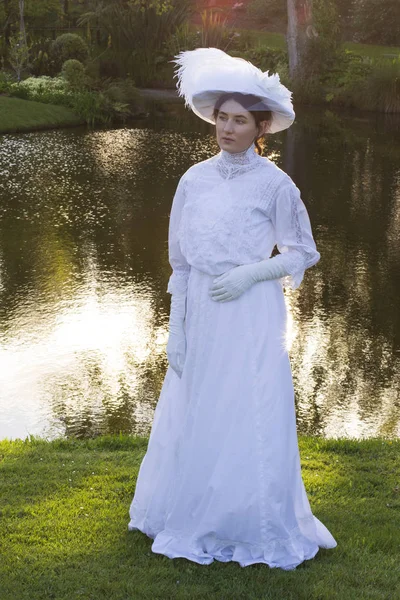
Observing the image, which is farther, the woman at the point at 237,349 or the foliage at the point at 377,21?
the foliage at the point at 377,21

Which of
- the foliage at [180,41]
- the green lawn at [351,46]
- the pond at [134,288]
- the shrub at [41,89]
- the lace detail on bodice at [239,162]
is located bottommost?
the pond at [134,288]

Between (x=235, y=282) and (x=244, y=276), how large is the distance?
43 mm

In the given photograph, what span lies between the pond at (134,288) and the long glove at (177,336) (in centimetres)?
267

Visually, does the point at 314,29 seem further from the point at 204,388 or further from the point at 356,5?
the point at 204,388

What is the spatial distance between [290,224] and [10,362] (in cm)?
438

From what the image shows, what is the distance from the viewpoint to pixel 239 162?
341cm

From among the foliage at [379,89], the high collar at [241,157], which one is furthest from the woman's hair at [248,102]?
the foliage at [379,89]

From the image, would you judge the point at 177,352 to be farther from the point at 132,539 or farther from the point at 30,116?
the point at 30,116

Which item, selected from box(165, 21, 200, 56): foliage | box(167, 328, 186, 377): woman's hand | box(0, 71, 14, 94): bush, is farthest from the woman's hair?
box(165, 21, 200, 56): foliage

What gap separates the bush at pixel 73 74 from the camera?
71.8 ft

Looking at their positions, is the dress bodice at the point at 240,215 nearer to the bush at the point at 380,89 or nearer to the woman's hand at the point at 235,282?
the woman's hand at the point at 235,282

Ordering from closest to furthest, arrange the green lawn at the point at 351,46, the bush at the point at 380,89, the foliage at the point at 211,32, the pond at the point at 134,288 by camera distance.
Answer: the pond at the point at 134,288
the bush at the point at 380,89
the foliage at the point at 211,32
the green lawn at the point at 351,46

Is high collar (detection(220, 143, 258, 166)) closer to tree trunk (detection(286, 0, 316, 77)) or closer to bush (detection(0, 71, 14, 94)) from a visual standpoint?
bush (detection(0, 71, 14, 94))

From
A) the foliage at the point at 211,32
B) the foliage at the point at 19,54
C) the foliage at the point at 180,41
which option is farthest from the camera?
the foliage at the point at 211,32
